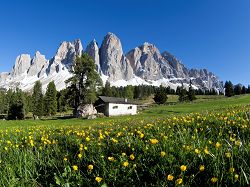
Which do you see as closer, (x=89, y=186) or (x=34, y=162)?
(x=89, y=186)

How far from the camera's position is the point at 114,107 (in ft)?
259

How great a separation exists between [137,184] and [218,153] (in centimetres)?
131

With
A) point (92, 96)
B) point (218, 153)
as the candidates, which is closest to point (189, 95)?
point (92, 96)

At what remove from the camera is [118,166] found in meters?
3.43

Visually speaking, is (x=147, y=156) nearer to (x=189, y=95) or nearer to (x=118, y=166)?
(x=118, y=166)

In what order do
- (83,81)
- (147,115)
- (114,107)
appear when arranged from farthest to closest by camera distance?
(114,107) < (83,81) < (147,115)

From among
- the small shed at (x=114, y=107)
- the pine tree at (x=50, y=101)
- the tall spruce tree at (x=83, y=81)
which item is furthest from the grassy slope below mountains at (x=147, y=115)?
the pine tree at (x=50, y=101)

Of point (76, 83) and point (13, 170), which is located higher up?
point (76, 83)

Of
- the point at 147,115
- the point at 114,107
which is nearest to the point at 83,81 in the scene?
the point at 114,107

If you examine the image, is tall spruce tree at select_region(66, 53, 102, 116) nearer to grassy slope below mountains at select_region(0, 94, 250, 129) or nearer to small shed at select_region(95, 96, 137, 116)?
small shed at select_region(95, 96, 137, 116)

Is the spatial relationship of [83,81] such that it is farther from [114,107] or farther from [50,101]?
[50,101]

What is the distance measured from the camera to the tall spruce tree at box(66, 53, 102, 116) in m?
65.8

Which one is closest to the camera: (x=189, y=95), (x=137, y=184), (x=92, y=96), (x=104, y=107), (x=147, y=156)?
(x=137, y=184)

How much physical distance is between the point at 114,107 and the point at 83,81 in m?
16.3
